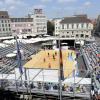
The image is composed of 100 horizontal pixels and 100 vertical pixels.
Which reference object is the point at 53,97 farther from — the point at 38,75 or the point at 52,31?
the point at 52,31

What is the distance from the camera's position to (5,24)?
250 feet

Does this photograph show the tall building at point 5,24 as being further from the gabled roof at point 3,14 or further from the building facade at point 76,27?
the building facade at point 76,27

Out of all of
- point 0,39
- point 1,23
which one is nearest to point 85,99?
point 0,39

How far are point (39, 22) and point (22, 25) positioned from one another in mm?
7673

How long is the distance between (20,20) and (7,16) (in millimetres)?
5323

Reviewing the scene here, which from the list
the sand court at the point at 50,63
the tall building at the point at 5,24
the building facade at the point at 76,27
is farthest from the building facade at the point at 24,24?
the sand court at the point at 50,63

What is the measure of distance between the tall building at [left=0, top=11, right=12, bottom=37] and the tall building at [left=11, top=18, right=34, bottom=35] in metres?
2.11

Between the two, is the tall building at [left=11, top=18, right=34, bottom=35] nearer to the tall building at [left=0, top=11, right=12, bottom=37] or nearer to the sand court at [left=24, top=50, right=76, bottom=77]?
the tall building at [left=0, top=11, right=12, bottom=37]

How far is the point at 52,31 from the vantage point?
9006 cm

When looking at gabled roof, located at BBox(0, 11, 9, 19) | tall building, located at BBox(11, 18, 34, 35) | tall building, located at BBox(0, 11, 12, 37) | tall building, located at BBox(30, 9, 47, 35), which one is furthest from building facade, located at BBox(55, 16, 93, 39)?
gabled roof, located at BBox(0, 11, 9, 19)

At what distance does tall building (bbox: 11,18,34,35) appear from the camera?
78.9 meters

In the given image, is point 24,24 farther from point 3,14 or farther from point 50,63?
point 50,63

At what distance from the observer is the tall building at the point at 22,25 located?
78.9 m

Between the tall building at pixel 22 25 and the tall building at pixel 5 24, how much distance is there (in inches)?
83.0
